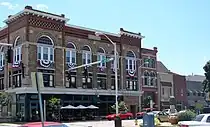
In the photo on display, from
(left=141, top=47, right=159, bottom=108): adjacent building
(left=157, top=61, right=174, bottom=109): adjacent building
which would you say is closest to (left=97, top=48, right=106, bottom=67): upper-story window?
(left=141, top=47, right=159, bottom=108): adjacent building

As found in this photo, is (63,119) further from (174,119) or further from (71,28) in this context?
(174,119)

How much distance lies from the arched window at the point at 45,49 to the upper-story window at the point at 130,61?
17193 mm

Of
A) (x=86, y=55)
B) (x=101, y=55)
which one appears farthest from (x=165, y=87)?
(x=86, y=55)

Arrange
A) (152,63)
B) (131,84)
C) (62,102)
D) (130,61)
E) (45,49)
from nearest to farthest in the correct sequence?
(45,49)
(62,102)
(131,84)
(130,61)
(152,63)

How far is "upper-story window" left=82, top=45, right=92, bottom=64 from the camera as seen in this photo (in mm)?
56000

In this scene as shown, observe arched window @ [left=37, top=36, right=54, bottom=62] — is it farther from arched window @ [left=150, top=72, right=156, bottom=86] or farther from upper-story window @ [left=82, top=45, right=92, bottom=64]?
arched window @ [left=150, top=72, right=156, bottom=86]

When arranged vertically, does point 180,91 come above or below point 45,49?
below

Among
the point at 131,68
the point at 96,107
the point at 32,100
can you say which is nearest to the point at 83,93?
the point at 96,107

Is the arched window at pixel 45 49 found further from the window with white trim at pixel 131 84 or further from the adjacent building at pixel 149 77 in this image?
the adjacent building at pixel 149 77

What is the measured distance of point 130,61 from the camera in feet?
212

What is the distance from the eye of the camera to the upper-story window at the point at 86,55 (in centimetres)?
5600

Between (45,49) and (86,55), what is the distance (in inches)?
321

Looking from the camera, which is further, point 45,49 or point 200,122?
point 45,49

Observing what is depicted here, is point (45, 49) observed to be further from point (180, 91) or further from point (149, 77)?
point (180, 91)
